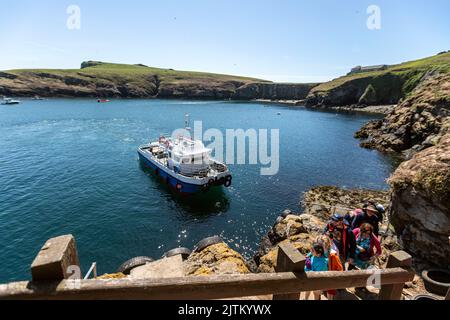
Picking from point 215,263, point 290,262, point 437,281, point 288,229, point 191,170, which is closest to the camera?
point 290,262

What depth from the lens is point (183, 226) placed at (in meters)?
24.6

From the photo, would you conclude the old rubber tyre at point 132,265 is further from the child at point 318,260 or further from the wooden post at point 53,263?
the wooden post at point 53,263

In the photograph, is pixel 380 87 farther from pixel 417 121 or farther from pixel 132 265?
pixel 132 265

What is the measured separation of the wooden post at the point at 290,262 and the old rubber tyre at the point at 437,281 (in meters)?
9.90

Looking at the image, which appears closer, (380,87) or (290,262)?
(290,262)

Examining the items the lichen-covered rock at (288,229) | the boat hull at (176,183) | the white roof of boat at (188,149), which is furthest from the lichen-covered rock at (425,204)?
the white roof of boat at (188,149)

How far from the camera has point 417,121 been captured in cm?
4684

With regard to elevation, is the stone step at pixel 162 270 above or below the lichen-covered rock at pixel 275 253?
above

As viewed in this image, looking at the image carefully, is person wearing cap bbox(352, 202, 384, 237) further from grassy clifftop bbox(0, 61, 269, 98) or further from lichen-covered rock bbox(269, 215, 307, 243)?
grassy clifftop bbox(0, 61, 269, 98)

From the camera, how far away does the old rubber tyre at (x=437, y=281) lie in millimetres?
10055

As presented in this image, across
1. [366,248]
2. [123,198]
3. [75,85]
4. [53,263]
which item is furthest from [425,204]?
[75,85]

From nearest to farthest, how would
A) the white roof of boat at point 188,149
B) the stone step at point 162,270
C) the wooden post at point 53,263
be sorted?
1. the wooden post at point 53,263
2. the stone step at point 162,270
3. the white roof of boat at point 188,149

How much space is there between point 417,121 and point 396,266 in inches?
2099

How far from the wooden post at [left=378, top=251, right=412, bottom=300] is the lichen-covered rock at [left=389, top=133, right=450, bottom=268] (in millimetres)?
8706
